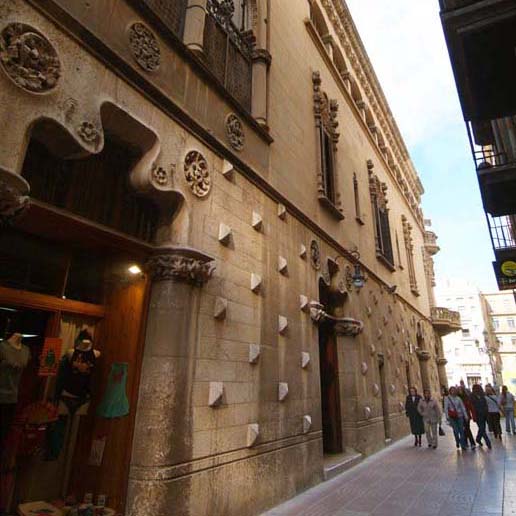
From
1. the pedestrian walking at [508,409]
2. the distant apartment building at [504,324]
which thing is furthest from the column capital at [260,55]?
the distant apartment building at [504,324]

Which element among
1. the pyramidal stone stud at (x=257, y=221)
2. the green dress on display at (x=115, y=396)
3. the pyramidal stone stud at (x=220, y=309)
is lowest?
the green dress on display at (x=115, y=396)

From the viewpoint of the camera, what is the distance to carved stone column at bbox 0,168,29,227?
2830 millimetres

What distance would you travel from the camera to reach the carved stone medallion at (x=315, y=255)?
803cm

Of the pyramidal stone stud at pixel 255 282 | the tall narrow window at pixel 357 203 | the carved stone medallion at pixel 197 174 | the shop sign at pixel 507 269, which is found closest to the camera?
the carved stone medallion at pixel 197 174

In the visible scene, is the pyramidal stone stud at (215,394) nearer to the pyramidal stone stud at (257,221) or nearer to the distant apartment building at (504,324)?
the pyramidal stone stud at (257,221)

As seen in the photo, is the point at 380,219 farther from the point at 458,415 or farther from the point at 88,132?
the point at 88,132

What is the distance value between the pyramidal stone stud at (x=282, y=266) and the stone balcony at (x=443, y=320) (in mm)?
18644

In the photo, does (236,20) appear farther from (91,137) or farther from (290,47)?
(91,137)

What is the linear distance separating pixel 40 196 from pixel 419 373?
57.1ft

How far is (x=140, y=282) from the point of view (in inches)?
180

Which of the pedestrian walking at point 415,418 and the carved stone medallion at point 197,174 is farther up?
the carved stone medallion at point 197,174

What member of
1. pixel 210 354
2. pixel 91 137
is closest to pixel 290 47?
pixel 91 137

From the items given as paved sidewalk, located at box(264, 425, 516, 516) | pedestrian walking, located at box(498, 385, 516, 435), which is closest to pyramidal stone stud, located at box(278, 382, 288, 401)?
paved sidewalk, located at box(264, 425, 516, 516)

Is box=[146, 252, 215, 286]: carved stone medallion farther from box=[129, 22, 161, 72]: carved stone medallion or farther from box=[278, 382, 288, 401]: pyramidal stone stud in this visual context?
box=[278, 382, 288, 401]: pyramidal stone stud
